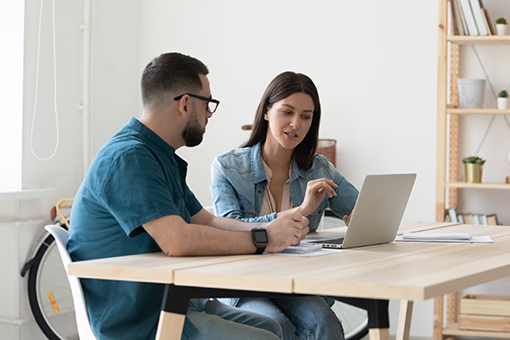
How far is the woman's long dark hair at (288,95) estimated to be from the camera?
7.42ft

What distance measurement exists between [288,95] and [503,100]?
138 centimetres

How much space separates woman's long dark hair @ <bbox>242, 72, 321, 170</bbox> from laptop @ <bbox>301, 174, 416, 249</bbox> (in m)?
0.56

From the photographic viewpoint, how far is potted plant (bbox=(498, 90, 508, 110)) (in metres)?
3.08

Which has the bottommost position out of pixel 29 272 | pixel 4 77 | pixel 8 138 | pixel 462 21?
pixel 29 272

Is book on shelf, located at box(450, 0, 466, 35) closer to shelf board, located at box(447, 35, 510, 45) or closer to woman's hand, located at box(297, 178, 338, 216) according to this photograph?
shelf board, located at box(447, 35, 510, 45)

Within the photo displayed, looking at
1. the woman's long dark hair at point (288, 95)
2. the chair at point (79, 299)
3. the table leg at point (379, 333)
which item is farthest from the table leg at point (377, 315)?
the woman's long dark hair at point (288, 95)

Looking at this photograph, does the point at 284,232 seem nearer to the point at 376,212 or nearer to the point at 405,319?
the point at 376,212

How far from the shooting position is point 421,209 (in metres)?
3.41

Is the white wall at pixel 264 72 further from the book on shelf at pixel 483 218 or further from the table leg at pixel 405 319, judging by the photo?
the table leg at pixel 405 319

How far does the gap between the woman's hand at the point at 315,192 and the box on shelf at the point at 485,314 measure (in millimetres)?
1489

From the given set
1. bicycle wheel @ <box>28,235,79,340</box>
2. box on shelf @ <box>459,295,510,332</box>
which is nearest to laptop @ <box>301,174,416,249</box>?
box on shelf @ <box>459,295,510,332</box>

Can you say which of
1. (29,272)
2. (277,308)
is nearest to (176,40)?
(29,272)

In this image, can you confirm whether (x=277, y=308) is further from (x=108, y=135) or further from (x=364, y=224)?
(x=108, y=135)

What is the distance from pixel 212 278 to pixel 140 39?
303cm
